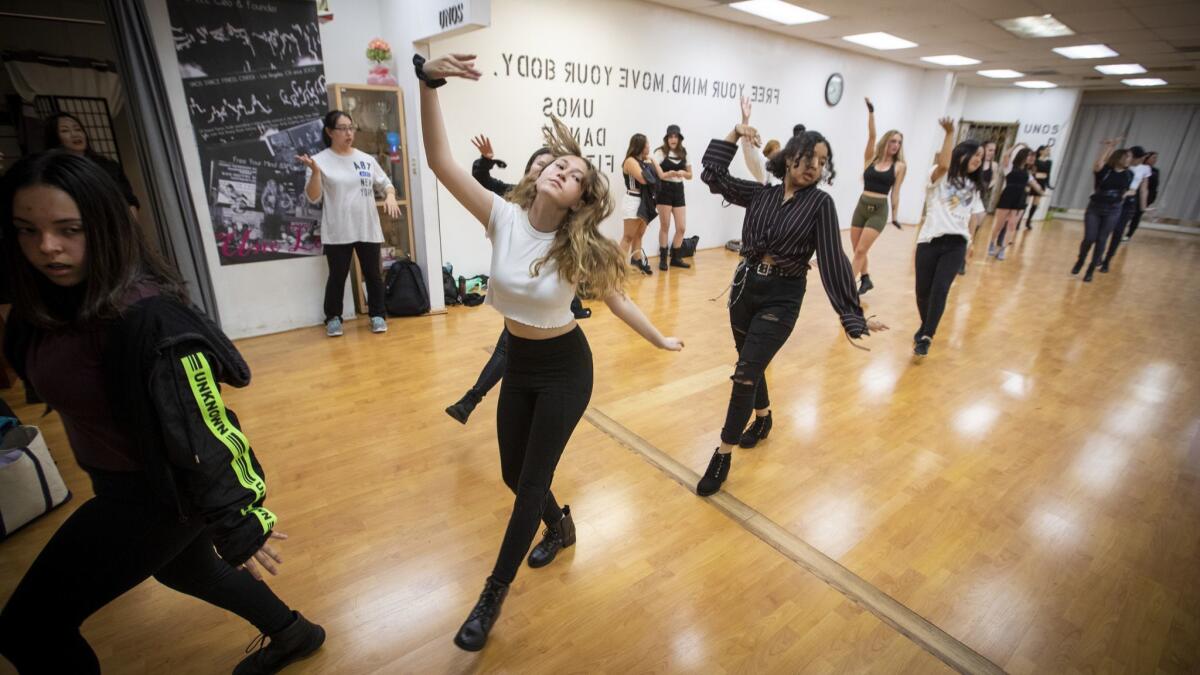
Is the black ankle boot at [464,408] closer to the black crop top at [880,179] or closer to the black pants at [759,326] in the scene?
the black pants at [759,326]

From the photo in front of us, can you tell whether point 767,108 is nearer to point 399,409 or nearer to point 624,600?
point 399,409

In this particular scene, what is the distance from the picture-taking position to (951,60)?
368 inches

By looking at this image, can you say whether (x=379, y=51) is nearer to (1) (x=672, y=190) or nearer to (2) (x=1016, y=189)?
(1) (x=672, y=190)

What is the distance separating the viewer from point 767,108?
809 cm

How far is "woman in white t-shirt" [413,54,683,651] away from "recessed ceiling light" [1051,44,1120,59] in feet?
31.9

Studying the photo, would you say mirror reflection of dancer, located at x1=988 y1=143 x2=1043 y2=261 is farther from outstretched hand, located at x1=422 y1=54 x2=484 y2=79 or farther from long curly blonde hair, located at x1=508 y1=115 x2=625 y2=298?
outstretched hand, located at x1=422 y1=54 x2=484 y2=79

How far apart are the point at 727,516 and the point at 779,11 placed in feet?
21.5

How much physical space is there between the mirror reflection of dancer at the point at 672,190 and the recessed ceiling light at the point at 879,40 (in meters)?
3.47

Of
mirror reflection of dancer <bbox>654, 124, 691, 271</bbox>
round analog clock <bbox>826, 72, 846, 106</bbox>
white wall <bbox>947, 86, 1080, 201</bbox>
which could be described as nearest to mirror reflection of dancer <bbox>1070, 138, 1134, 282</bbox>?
round analog clock <bbox>826, 72, 846, 106</bbox>

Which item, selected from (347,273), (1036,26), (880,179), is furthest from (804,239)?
(1036,26)

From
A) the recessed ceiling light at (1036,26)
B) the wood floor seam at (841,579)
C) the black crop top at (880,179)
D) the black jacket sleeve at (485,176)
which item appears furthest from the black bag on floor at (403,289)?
the recessed ceiling light at (1036,26)

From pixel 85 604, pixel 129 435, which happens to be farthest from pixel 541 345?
pixel 85 604

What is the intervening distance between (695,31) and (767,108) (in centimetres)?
185

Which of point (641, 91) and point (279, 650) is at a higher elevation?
point (641, 91)
